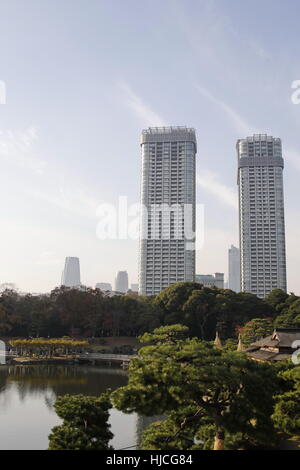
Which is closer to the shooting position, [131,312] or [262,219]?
[131,312]

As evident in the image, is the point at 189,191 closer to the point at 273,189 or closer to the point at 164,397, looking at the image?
the point at 273,189

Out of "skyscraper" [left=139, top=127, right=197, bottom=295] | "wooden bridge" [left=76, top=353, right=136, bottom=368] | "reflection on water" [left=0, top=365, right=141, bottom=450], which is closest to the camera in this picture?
"reflection on water" [left=0, top=365, right=141, bottom=450]

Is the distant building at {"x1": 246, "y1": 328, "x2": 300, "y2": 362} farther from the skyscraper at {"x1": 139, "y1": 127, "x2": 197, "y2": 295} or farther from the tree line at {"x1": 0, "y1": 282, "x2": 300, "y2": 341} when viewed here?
the skyscraper at {"x1": 139, "y1": 127, "x2": 197, "y2": 295}

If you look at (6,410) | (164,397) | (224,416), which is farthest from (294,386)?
(6,410)

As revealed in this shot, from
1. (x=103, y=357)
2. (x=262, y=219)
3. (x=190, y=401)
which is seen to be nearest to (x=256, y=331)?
(x=103, y=357)

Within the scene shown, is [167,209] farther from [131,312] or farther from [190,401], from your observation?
[190,401]

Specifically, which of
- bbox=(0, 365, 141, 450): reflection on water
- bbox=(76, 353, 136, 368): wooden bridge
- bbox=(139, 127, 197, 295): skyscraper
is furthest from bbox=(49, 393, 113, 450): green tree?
bbox=(139, 127, 197, 295): skyscraper
